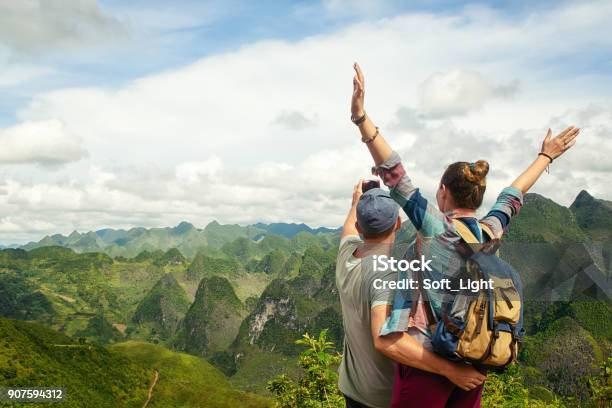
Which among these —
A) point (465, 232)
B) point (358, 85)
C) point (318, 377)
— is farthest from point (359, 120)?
point (318, 377)

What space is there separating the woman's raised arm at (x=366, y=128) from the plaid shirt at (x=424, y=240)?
10 cm

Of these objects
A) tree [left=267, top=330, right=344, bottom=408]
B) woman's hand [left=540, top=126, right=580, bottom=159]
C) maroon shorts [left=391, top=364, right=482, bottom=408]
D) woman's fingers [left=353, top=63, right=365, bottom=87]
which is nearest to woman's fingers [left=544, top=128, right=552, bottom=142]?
woman's hand [left=540, top=126, right=580, bottom=159]

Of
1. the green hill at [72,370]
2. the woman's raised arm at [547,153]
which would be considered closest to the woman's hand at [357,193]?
the woman's raised arm at [547,153]

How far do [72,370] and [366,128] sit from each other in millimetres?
96192

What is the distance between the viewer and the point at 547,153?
4.20 meters

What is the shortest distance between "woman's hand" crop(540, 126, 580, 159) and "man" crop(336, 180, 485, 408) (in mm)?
1795

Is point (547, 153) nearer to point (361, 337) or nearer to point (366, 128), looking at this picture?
point (366, 128)

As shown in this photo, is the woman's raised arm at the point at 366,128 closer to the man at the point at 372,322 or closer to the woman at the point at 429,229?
the woman at the point at 429,229

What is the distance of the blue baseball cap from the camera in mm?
3213

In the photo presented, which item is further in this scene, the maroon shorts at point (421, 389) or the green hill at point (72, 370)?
the green hill at point (72, 370)

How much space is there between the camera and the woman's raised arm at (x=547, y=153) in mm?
4082

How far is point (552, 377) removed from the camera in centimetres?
14188

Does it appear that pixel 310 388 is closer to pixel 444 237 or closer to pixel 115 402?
pixel 444 237

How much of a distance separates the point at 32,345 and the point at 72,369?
8.47 meters
